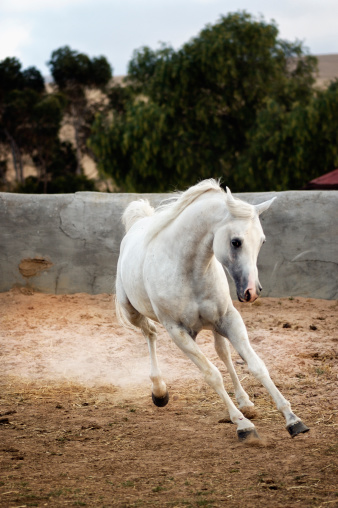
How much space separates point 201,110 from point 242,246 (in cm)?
2407

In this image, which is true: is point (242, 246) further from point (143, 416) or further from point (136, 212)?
point (136, 212)

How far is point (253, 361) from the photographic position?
416cm

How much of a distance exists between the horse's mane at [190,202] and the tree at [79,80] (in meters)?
36.6

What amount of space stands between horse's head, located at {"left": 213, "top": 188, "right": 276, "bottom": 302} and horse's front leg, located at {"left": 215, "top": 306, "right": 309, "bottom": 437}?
51cm

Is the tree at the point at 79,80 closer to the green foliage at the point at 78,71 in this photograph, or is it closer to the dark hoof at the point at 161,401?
the green foliage at the point at 78,71

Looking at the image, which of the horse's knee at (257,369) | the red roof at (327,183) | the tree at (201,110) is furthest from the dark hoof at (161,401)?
the tree at (201,110)

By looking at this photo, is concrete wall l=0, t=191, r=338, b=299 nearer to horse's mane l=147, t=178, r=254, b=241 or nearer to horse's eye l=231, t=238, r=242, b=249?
horse's mane l=147, t=178, r=254, b=241

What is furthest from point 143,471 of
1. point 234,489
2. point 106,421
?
point 106,421

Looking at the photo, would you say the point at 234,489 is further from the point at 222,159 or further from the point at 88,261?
the point at 222,159

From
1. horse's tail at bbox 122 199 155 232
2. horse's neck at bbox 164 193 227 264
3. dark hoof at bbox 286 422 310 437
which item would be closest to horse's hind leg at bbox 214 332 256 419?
dark hoof at bbox 286 422 310 437

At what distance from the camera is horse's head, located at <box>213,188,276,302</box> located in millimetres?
3746

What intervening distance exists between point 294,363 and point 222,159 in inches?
894

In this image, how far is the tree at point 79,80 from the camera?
4084 centimetres

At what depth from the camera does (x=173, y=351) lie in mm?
6805
